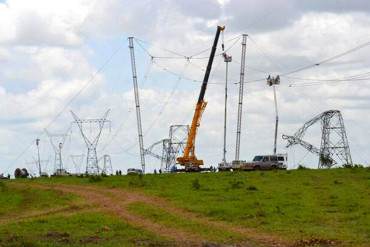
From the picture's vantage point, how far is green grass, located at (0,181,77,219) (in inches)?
1520

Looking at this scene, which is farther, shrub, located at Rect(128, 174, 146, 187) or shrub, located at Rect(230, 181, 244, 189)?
shrub, located at Rect(128, 174, 146, 187)

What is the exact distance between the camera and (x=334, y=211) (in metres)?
34.2

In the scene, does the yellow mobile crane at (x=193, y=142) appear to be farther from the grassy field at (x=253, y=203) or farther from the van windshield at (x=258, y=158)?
the grassy field at (x=253, y=203)

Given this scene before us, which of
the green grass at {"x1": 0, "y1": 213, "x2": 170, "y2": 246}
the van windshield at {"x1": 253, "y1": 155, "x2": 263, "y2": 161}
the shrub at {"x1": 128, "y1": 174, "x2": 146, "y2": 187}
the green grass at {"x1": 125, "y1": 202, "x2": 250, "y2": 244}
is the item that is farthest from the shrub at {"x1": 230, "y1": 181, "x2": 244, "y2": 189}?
the van windshield at {"x1": 253, "y1": 155, "x2": 263, "y2": 161}

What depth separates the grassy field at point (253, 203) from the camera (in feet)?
95.1

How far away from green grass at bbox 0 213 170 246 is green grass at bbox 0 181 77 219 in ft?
15.5

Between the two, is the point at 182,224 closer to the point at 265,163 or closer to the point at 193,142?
the point at 265,163

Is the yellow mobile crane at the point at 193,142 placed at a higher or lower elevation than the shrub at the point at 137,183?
higher

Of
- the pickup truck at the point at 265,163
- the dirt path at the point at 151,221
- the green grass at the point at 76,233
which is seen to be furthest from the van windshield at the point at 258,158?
the green grass at the point at 76,233

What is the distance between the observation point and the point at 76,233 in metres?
28.9

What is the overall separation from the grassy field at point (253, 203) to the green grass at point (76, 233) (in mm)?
77

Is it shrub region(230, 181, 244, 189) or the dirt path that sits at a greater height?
shrub region(230, 181, 244, 189)

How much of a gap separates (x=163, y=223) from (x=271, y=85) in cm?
6043

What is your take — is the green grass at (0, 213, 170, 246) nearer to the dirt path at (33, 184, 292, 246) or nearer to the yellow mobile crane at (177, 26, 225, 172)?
the dirt path at (33, 184, 292, 246)
